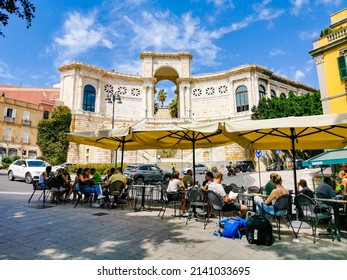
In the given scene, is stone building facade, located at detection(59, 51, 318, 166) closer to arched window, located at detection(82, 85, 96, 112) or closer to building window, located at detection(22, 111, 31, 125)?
arched window, located at detection(82, 85, 96, 112)

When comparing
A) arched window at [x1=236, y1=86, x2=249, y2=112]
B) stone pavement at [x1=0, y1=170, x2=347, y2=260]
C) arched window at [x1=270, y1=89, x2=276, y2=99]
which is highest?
arched window at [x1=270, y1=89, x2=276, y2=99]

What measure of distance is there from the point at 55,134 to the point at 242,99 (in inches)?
1137

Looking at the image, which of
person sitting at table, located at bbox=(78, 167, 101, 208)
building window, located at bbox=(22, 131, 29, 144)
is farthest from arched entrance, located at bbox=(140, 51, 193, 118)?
person sitting at table, located at bbox=(78, 167, 101, 208)

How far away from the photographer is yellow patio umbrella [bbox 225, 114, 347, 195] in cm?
454

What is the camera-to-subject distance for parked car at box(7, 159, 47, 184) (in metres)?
14.1

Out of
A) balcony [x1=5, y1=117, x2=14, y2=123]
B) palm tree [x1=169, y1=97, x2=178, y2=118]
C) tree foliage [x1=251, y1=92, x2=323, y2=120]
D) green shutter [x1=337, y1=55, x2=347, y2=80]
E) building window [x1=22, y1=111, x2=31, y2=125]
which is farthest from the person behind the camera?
palm tree [x1=169, y1=97, x2=178, y2=118]

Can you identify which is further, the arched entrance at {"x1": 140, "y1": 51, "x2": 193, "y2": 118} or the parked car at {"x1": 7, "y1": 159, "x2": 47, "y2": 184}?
the arched entrance at {"x1": 140, "y1": 51, "x2": 193, "y2": 118}

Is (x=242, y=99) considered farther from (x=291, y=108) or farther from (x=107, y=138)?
(x=107, y=138)

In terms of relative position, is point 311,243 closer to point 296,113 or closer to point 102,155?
point 296,113

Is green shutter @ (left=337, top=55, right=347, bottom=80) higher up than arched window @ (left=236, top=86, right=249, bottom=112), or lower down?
lower down

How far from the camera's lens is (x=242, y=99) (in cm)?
3534

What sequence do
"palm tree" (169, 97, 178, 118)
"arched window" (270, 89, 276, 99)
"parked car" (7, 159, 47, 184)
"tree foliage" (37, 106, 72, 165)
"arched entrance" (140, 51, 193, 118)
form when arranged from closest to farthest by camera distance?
"parked car" (7, 159, 47, 184) < "tree foliage" (37, 106, 72, 165) < "arched window" (270, 89, 276, 99) < "arched entrance" (140, 51, 193, 118) < "palm tree" (169, 97, 178, 118)

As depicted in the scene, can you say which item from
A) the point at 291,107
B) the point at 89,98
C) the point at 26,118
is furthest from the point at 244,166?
the point at 26,118

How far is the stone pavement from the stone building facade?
26.6 m
